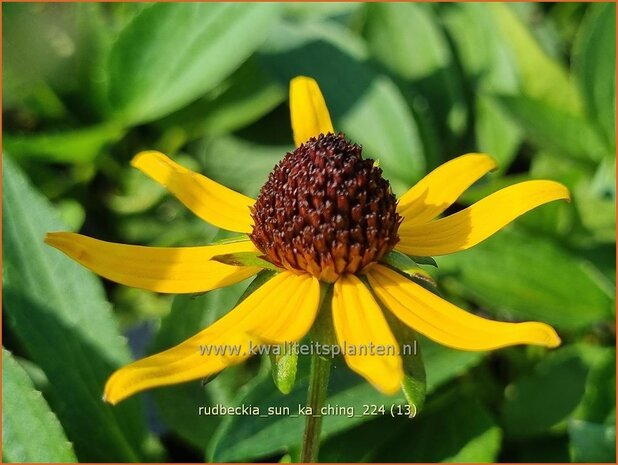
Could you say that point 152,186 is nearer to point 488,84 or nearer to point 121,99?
point 121,99

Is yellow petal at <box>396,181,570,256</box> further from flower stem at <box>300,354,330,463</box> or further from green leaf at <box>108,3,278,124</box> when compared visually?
green leaf at <box>108,3,278,124</box>

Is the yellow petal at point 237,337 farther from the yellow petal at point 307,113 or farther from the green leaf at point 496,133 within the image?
the green leaf at point 496,133

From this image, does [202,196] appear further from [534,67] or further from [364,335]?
[534,67]

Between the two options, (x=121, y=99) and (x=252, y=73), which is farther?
(x=252, y=73)

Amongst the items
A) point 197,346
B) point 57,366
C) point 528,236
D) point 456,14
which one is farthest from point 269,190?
point 456,14

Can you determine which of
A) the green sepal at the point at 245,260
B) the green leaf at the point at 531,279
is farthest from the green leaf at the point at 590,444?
the green sepal at the point at 245,260

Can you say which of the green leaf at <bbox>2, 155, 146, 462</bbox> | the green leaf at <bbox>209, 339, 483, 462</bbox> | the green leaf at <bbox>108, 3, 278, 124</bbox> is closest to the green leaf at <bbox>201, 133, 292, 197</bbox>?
the green leaf at <bbox>108, 3, 278, 124</bbox>

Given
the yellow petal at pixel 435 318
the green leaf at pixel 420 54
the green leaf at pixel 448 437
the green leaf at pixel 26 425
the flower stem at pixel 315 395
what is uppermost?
the green leaf at pixel 420 54
